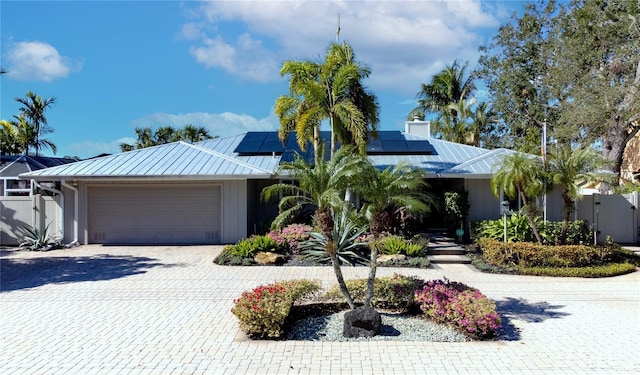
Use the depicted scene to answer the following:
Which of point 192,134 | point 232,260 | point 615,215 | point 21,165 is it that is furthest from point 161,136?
A: point 615,215

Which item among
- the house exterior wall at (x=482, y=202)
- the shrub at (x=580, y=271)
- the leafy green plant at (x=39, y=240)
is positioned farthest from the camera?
the house exterior wall at (x=482, y=202)

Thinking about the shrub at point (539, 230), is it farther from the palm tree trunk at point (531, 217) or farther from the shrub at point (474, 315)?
the shrub at point (474, 315)

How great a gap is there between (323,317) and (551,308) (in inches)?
171

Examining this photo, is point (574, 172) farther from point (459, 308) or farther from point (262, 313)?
point (262, 313)

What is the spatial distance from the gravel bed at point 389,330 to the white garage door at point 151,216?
9635mm

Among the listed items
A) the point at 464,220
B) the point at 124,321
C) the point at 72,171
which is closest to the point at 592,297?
the point at 464,220

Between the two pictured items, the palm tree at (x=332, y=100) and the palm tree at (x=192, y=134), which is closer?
the palm tree at (x=332, y=100)

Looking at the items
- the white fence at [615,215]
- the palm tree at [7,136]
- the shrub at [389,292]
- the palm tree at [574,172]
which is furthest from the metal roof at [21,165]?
the white fence at [615,215]

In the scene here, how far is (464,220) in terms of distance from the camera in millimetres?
15445

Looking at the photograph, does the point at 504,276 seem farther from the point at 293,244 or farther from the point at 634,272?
the point at 293,244

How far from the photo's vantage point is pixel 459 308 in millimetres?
6836

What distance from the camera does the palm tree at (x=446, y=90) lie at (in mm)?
32031

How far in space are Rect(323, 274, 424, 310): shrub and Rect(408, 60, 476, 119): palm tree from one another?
25.6 m

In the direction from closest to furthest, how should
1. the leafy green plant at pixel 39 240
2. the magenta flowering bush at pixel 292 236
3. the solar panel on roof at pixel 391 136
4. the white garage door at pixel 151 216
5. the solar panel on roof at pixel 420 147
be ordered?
1. the magenta flowering bush at pixel 292 236
2. the leafy green plant at pixel 39 240
3. the white garage door at pixel 151 216
4. the solar panel on roof at pixel 420 147
5. the solar panel on roof at pixel 391 136
